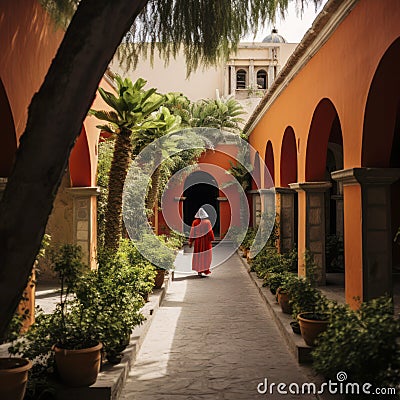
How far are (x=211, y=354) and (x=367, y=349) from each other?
303 centimetres

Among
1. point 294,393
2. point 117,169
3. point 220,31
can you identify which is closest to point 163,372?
point 294,393

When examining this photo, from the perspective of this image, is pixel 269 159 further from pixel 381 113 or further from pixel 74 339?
pixel 74 339

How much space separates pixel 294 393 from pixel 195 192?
79.0ft

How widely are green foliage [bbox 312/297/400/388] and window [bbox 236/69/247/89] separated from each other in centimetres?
2973

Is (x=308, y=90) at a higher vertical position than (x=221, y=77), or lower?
lower

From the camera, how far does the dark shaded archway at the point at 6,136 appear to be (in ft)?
20.2

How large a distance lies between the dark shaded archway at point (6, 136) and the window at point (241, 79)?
1093 inches

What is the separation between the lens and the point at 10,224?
2557 millimetres

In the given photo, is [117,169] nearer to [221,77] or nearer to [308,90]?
[308,90]

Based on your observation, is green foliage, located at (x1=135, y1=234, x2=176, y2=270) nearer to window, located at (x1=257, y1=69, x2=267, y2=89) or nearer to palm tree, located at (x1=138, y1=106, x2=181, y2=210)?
palm tree, located at (x1=138, y1=106, x2=181, y2=210)

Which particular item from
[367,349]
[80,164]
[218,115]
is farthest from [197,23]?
[218,115]

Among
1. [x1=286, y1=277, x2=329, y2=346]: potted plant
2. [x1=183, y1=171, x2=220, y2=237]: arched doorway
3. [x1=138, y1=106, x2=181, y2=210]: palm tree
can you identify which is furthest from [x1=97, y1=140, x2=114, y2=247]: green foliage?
[x1=183, y1=171, x2=220, y2=237]: arched doorway

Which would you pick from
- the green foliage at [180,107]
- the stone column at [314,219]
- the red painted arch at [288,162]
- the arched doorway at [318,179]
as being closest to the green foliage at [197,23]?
the arched doorway at [318,179]

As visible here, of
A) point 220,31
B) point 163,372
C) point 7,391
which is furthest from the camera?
point 163,372
